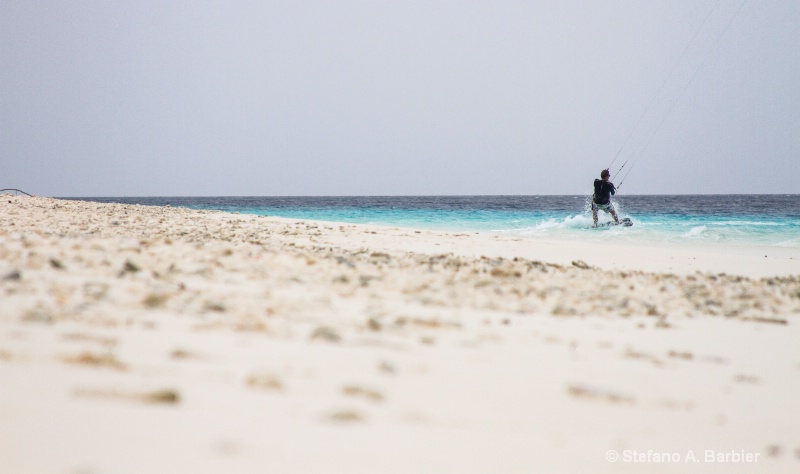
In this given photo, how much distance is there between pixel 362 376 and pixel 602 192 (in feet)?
56.7

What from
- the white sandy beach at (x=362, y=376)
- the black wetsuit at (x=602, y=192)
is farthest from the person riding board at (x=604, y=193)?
the white sandy beach at (x=362, y=376)

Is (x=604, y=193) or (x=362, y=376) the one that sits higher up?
(x=604, y=193)

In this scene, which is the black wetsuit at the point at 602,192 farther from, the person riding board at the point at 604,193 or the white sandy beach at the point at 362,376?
the white sandy beach at the point at 362,376

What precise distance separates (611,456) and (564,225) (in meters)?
19.6

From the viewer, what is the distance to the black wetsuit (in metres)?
18.2

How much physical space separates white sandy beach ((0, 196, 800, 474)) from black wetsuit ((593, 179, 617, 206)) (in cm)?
1386

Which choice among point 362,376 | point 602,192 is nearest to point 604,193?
point 602,192

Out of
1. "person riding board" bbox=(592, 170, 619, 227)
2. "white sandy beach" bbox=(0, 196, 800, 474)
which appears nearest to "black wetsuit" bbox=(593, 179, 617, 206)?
"person riding board" bbox=(592, 170, 619, 227)

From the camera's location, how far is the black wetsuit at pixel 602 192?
18.2 metres

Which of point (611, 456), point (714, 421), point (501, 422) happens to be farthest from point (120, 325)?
point (714, 421)

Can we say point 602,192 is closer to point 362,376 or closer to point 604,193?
point 604,193

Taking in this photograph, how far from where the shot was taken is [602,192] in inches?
714

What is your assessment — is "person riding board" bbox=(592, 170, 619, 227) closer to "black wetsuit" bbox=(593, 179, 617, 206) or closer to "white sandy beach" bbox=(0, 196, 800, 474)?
"black wetsuit" bbox=(593, 179, 617, 206)

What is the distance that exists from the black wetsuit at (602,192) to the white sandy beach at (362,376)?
1386 cm
